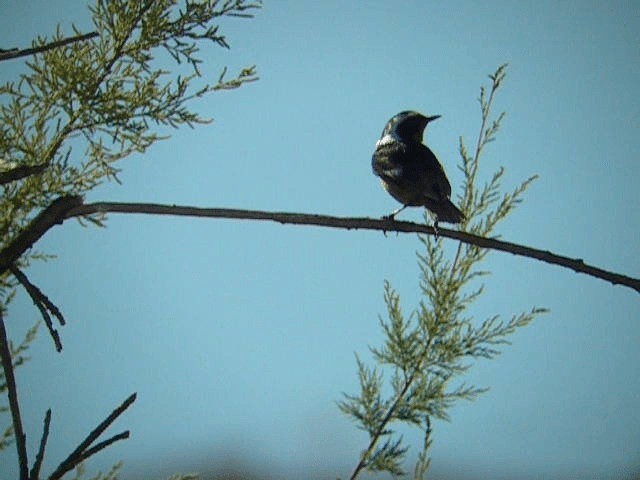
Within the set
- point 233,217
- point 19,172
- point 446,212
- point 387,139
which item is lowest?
point 19,172

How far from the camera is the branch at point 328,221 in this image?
1.21m

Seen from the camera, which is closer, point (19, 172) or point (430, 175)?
point (19, 172)

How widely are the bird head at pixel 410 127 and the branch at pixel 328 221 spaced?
253cm

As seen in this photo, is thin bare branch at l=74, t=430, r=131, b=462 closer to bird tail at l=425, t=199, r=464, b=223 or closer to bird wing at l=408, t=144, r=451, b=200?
bird tail at l=425, t=199, r=464, b=223

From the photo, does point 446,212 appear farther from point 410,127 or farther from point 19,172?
point 19,172

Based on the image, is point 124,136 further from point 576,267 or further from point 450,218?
point 576,267

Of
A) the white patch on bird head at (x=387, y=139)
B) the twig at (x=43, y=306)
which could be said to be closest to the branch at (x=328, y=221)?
the twig at (x=43, y=306)

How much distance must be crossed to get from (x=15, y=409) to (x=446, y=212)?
2.62 m

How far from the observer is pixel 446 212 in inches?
129

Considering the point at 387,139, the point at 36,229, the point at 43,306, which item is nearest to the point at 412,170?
the point at 387,139

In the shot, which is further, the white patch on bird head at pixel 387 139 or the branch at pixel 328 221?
the white patch on bird head at pixel 387 139


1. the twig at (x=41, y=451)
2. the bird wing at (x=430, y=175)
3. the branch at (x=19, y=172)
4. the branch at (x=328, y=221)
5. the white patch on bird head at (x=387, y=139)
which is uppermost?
the white patch on bird head at (x=387, y=139)

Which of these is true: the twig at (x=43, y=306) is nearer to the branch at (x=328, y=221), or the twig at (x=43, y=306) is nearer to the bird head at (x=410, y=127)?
the branch at (x=328, y=221)

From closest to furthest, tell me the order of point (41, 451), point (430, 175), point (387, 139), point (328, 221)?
1. point (41, 451)
2. point (328, 221)
3. point (430, 175)
4. point (387, 139)
